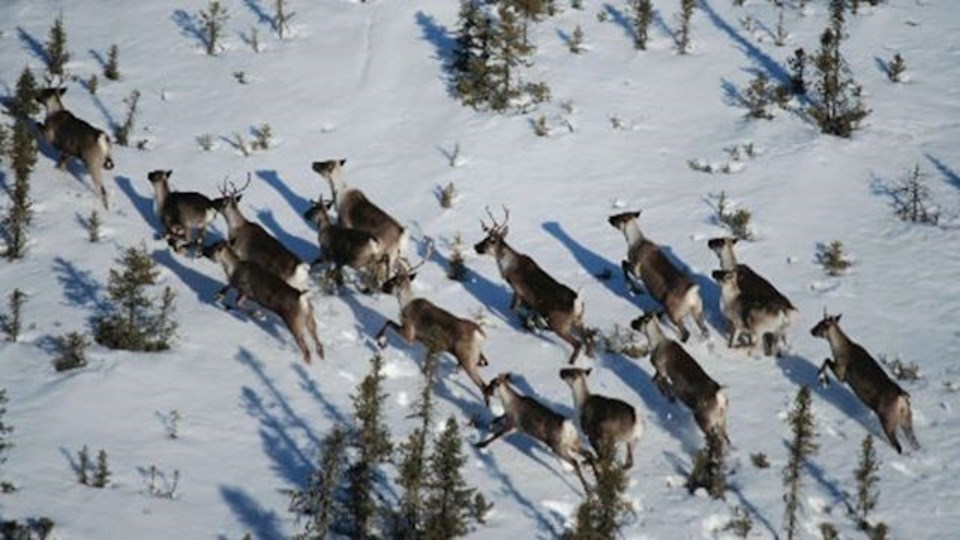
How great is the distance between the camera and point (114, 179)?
60.3 ft

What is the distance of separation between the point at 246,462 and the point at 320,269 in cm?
497

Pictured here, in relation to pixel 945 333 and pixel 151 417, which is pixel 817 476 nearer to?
pixel 945 333

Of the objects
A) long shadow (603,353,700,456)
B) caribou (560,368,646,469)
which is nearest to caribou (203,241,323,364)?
caribou (560,368,646,469)

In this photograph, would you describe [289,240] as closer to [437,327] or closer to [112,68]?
[437,327]

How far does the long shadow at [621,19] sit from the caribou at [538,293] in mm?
9423

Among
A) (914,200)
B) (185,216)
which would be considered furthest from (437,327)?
(914,200)

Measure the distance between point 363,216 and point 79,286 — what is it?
412cm

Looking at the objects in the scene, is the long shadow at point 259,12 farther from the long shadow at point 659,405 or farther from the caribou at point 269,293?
the long shadow at point 659,405

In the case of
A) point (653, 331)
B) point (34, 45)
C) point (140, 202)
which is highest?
point (34, 45)

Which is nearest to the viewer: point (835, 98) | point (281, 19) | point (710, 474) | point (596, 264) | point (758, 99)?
point (710, 474)

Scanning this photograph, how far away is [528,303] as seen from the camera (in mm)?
14836

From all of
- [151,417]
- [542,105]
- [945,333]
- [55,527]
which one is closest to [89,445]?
[151,417]

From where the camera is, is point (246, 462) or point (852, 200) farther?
point (852, 200)

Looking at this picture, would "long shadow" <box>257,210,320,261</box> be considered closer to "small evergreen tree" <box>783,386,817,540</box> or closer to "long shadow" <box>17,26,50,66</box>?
"long shadow" <box>17,26,50,66</box>
